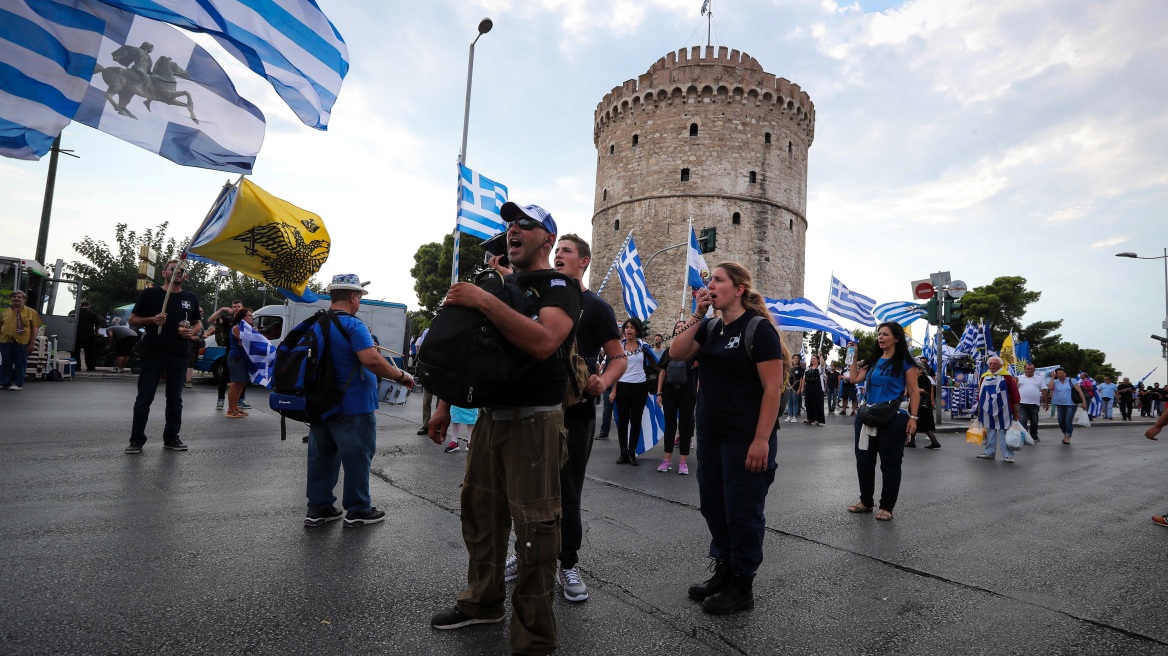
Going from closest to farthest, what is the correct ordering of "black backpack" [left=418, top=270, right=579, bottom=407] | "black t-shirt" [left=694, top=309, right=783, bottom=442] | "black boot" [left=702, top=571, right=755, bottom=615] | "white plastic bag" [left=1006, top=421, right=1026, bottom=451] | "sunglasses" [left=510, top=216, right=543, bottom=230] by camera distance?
"black backpack" [left=418, top=270, right=579, bottom=407], "sunglasses" [left=510, top=216, right=543, bottom=230], "black boot" [left=702, top=571, right=755, bottom=615], "black t-shirt" [left=694, top=309, right=783, bottom=442], "white plastic bag" [left=1006, top=421, right=1026, bottom=451]

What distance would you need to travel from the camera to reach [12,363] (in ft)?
40.4

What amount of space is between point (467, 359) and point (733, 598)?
1.85 meters

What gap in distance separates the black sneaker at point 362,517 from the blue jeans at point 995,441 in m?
9.86

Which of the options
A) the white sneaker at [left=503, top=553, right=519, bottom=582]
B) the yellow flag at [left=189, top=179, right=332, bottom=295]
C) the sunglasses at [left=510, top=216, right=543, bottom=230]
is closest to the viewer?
the sunglasses at [left=510, top=216, right=543, bottom=230]

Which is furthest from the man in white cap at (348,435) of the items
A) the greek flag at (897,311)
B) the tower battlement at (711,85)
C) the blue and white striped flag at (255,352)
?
the tower battlement at (711,85)

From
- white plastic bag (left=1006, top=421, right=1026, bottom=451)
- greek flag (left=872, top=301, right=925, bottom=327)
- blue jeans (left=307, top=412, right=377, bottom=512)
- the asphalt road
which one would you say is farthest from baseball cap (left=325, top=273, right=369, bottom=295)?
greek flag (left=872, top=301, right=925, bottom=327)

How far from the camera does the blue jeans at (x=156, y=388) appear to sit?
20.9 ft

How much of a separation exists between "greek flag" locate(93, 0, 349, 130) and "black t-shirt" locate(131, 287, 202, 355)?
327cm

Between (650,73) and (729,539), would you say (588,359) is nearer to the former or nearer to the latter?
(729,539)

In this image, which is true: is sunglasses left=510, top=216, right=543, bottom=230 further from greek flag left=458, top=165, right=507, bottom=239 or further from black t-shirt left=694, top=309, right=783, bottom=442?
greek flag left=458, top=165, right=507, bottom=239

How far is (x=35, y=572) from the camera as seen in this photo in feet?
10.5

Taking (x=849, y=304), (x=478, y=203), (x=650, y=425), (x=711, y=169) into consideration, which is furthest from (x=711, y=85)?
(x=650, y=425)

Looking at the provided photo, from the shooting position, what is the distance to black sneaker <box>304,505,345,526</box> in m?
4.25

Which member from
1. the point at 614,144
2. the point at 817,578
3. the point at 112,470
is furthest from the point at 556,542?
the point at 614,144
